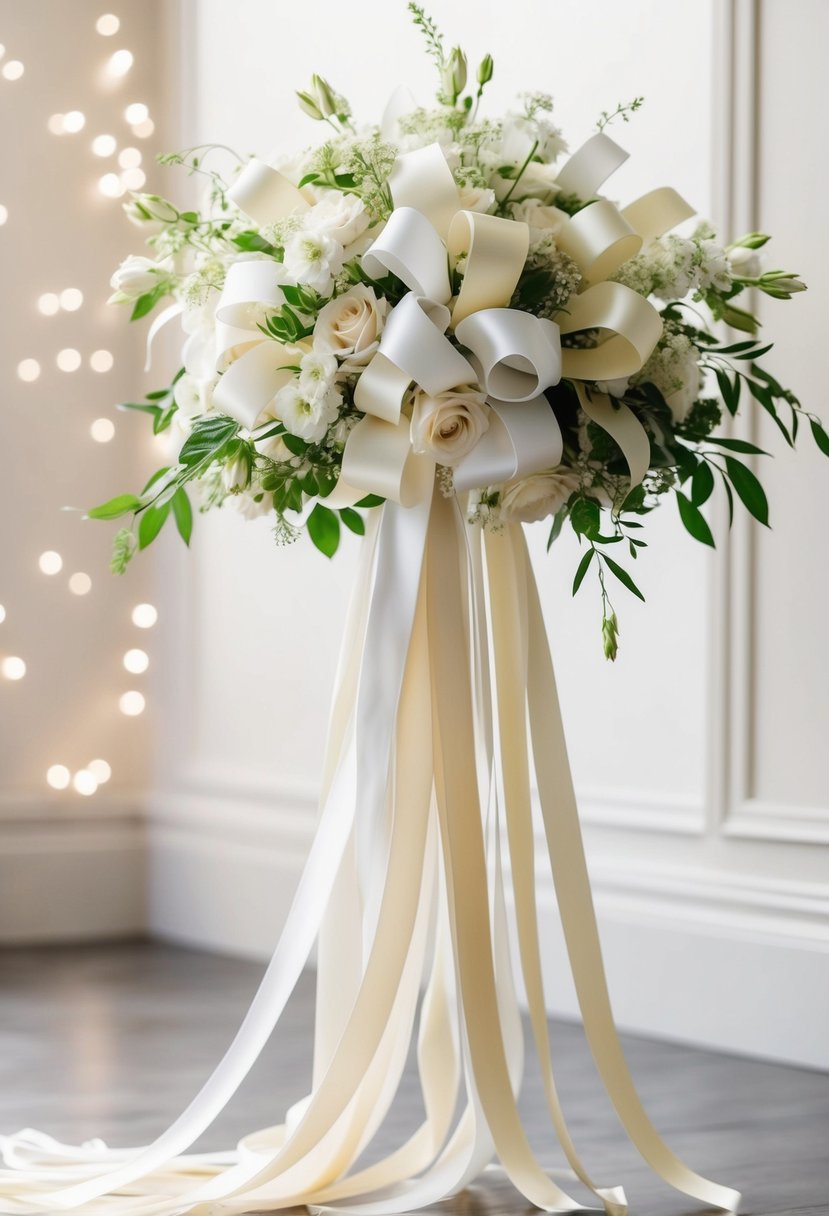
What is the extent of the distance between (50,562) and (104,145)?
0.94m

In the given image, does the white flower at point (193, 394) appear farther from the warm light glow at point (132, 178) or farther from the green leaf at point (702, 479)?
the warm light glow at point (132, 178)

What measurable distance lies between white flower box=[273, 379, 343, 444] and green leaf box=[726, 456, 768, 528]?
0.45m

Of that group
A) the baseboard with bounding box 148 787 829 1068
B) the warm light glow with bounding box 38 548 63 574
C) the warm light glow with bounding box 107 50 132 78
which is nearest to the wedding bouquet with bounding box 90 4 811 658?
the baseboard with bounding box 148 787 829 1068

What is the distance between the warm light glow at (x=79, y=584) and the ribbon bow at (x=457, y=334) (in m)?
2.00

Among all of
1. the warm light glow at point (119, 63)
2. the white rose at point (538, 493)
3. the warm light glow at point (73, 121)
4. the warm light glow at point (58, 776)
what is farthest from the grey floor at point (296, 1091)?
the warm light glow at point (119, 63)

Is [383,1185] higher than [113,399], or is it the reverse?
[113,399]

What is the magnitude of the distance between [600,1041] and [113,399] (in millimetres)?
2316

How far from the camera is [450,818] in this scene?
155 centimetres

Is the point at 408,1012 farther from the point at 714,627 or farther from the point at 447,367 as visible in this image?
the point at 714,627

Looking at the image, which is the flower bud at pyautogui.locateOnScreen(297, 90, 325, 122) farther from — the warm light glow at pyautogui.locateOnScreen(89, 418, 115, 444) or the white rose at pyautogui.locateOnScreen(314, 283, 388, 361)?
the warm light glow at pyautogui.locateOnScreen(89, 418, 115, 444)

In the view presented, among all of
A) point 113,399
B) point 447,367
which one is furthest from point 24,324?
point 447,367

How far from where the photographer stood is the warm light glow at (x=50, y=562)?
3438mm

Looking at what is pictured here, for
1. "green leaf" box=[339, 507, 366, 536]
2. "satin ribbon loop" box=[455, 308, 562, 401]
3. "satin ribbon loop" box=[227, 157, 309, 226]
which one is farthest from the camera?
"green leaf" box=[339, 507, 366, 536]

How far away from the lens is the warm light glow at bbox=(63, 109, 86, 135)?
11.5ft
